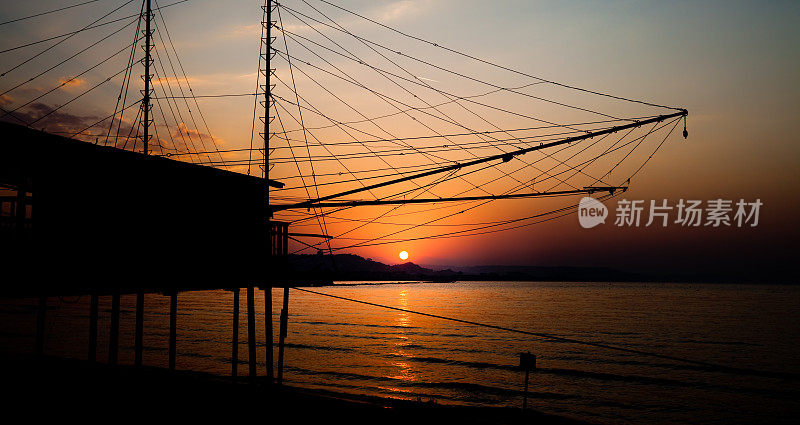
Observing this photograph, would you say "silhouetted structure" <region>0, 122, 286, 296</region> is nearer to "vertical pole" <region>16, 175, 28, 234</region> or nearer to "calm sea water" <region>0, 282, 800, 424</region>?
"vertical pole" <region>16, 175, 28, 234</region>

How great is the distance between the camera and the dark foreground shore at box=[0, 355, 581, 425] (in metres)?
13.5

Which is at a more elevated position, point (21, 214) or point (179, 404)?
point (21, 214)

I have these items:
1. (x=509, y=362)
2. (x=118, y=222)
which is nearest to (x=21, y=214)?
(x=118, y=222)

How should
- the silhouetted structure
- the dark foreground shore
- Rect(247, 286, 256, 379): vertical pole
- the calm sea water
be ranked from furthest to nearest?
1. the calm sea water
2. Rect(247, 286, 256, 379): vertical pole
3. the silhouetted structure
4. the dark foreground shore

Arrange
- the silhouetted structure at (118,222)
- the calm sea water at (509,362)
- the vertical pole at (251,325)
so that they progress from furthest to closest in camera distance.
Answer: the calm sea water at (509,362) → the vertical pole at (251,325) → the silhouetted structure at (118,222)

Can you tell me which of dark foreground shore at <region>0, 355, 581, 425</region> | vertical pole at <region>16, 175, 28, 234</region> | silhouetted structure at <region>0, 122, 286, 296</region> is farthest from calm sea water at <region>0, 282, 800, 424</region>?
vertical pole at <region>16, 175, 28, 234</region>

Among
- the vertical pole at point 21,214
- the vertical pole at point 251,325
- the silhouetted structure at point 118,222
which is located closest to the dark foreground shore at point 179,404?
the silhouetted structure at point 118,222

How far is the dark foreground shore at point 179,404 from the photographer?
13.5 m

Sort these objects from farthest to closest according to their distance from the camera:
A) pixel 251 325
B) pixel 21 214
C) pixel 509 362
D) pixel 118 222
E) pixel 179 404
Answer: pixel 509 362, pixel 251 325, pixel 118 222, pixel 179 404, pixel 21 214

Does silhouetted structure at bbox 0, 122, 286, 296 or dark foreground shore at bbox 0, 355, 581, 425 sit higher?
silhouetted structure at bbox 0, 122, 286, 296

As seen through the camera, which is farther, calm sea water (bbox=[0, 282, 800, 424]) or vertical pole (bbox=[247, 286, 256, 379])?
calm sea water (bbox=[0, 282, 800, 424])

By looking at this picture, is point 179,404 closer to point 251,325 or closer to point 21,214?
point 21,214

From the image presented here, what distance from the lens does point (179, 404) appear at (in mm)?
14516

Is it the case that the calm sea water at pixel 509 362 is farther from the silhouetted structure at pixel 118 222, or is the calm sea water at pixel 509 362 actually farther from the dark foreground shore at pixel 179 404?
the silhouetted structure at pixel 118 222
